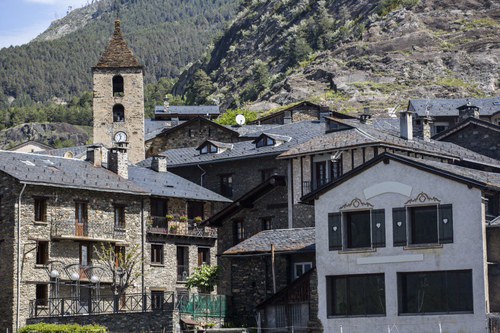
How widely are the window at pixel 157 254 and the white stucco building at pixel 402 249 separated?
24.5m

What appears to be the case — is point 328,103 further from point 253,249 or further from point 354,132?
point 253,249

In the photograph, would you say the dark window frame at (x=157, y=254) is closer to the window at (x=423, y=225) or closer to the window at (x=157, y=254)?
the window at (x=157, y=254)

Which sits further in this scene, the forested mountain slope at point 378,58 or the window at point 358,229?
the forested mountain slope at point 378,58

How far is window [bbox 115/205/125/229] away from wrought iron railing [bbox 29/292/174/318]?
17.3 feet

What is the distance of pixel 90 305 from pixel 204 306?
20.9 feet

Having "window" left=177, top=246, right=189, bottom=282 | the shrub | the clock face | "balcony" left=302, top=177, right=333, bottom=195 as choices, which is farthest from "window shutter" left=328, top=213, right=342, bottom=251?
the clock face

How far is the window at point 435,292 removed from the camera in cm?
4781

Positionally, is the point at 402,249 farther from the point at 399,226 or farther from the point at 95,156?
the point at 95,156

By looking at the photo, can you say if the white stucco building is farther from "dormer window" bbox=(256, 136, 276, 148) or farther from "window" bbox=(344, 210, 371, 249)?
"dormer window" bbox=(256, 136, 276, 148)

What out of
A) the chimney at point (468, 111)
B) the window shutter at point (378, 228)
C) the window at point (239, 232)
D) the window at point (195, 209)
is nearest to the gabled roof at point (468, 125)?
the chimney at point (468, 111)

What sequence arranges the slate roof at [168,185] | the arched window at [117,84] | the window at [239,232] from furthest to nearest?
the arched window at [117,84] < the slate roof at [168,185] < the window at [239,232]

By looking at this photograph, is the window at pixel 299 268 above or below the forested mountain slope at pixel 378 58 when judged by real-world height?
below

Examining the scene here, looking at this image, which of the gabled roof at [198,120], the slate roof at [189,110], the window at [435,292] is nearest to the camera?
the window at [435,292]

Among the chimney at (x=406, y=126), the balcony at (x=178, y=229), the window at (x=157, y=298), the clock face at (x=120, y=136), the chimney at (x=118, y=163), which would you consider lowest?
the window at (x=157, y=298)
